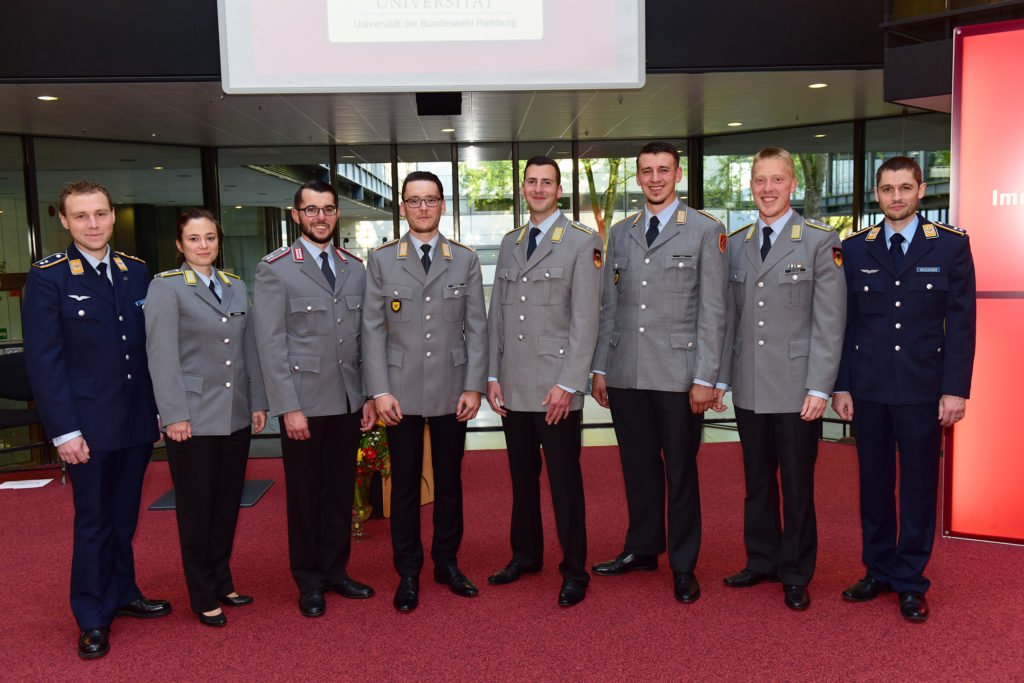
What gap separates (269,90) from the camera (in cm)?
357

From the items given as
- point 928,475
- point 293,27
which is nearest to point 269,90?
point 293,27

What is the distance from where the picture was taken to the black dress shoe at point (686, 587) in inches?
111

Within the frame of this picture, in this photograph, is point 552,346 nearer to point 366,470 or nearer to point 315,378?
point 315,378

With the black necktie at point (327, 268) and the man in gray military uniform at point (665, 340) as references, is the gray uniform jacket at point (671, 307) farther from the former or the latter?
the black necktie at point (327, 268)

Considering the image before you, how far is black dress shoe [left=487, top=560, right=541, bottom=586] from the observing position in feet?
9.90

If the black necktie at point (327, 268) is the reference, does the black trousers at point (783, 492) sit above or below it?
below

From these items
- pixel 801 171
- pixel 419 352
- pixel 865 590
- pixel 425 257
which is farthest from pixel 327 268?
pixel 801 171

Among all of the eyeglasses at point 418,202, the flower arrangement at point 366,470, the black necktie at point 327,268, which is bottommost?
the flower arrangement at point 366,470

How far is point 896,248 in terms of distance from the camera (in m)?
2.75

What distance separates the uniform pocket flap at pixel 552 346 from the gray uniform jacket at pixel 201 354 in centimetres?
105

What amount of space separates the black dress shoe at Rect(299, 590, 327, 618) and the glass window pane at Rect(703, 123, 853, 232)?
221 inches

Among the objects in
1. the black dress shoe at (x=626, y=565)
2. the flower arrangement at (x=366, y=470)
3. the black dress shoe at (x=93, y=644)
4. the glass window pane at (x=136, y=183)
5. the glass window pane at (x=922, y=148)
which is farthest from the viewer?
the glass window pane at (x=136, y=183)

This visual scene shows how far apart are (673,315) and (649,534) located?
951 mm

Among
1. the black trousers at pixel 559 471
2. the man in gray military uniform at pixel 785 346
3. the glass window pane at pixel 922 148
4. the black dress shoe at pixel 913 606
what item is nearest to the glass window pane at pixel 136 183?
the black trousers at pixel 559 471
